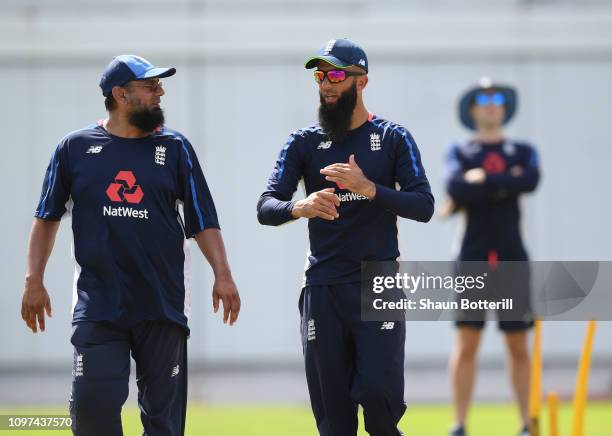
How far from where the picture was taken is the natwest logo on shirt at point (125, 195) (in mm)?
5820

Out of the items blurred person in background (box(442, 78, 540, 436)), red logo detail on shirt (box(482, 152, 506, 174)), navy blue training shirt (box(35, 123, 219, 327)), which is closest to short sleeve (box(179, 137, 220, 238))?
navy blue training shirt (box(35, 123, 219, 327))

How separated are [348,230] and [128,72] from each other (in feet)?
4.36

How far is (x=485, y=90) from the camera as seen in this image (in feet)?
30.8

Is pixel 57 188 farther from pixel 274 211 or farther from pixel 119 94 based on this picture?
pixel 274 211

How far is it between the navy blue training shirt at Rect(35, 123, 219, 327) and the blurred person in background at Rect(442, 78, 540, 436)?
3.22m

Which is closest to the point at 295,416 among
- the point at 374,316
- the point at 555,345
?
the point at 555,345

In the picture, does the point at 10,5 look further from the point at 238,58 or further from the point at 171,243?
the point at 171,243

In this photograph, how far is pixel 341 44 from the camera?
6113 mm

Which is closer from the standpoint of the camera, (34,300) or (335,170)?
(335,170)

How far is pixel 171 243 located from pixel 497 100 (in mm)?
4155

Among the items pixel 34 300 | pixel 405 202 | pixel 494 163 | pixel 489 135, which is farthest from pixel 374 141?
pixel 489 135

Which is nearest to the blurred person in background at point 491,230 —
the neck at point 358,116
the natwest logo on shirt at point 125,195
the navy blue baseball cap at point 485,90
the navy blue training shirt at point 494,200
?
the navy blue training shirt at point 494,200

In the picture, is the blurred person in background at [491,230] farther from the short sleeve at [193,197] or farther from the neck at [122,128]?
the neck at [122,128]

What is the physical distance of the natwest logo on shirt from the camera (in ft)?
19.1
